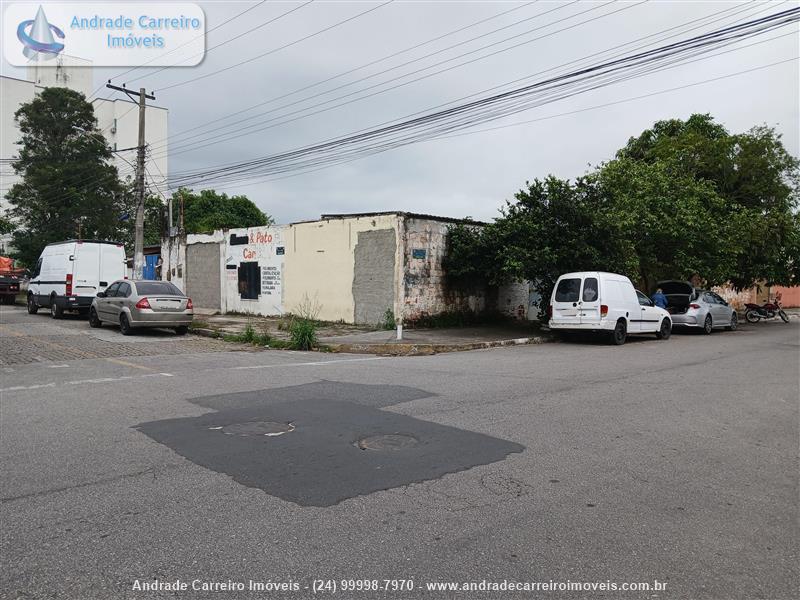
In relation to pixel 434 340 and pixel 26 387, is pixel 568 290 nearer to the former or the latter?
pixel 434 340

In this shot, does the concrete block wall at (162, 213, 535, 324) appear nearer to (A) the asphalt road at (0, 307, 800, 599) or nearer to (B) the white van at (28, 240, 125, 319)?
(B) the white van at (28, 240, 125, 319)

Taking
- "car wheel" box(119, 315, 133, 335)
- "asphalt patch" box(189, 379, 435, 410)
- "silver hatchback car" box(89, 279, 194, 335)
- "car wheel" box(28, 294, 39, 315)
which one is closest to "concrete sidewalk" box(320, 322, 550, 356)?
"silver hatchback car" box(89, 279, 194, 335)

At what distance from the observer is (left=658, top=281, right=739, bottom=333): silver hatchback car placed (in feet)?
67.3

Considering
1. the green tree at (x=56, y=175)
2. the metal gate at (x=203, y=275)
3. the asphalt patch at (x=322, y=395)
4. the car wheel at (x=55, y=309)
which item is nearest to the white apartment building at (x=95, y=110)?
the green tree at (x=56, y=175)

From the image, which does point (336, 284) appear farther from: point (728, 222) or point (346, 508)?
point (346, 508)

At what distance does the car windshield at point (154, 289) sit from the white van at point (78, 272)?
16.2 ft

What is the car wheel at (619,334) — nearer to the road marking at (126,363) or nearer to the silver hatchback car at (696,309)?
the silver hatchback car at (696,309)

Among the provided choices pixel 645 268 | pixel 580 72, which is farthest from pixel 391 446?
pixel 645 268

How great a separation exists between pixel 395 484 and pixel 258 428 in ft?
7.11

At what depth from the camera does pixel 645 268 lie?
75.9 ft

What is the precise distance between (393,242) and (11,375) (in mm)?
11237

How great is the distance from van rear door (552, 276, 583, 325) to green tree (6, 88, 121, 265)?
34436 millimetres

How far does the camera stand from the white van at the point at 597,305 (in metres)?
15.9

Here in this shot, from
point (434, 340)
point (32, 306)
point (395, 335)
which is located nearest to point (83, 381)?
point (434, 340)
